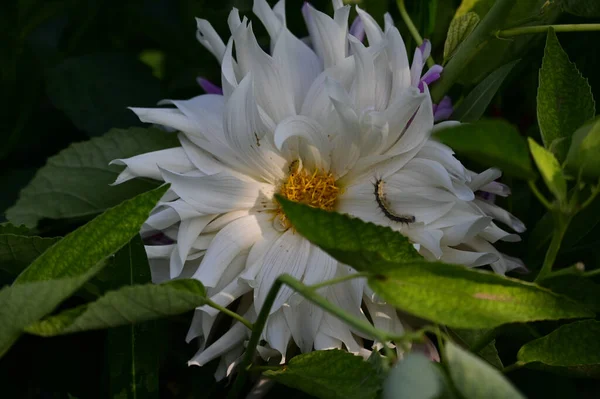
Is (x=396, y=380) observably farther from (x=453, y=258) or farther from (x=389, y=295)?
(x=453, y=258)

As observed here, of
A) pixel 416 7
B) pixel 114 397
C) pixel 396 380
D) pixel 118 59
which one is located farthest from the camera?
pixel 118 59

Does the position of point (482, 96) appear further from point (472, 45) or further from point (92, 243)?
point (92, 243)

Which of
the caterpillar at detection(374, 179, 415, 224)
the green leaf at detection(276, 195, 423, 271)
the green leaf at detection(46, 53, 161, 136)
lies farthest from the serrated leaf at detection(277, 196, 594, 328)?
the green leaf at detection(46, 53, 161, 136)

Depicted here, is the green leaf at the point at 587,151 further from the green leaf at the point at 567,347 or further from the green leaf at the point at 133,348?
the green leaf at the point at 133,348

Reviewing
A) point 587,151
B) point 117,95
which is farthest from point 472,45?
point 117,95

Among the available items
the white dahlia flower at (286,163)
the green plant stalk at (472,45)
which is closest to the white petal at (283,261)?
the white dahlia flower at (286,163)

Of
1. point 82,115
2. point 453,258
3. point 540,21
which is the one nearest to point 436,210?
point 453,258

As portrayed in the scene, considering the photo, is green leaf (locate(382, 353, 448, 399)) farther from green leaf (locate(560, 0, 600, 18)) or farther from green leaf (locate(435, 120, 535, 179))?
green leaf (locate(560, 0, 600, 18))
